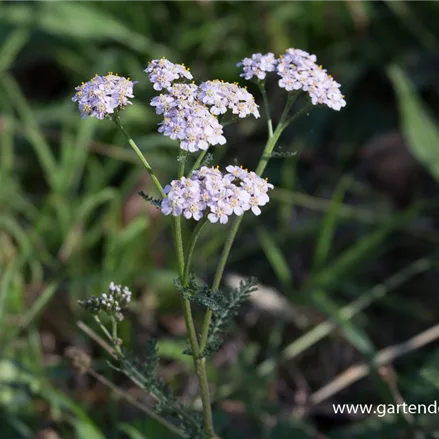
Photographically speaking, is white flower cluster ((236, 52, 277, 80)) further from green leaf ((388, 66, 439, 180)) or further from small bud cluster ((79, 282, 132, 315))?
green leaf ((388, 66, 439, 180))

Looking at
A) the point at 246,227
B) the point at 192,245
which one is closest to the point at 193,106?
the point at 192,245

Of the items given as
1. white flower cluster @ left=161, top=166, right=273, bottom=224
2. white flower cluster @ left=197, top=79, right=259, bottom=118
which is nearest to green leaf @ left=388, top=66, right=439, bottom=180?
white flower cluster @ left=197, top=79, right=259, bottom=118

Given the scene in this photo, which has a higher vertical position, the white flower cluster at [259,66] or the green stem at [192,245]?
the white flower cluster at [259,66]

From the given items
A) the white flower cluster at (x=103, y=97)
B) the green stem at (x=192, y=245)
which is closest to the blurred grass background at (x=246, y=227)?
the green stem at (x=192, y=245)

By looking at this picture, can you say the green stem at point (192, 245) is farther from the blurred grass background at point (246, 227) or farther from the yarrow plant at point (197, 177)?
the blurred grass background at point (246, 227)

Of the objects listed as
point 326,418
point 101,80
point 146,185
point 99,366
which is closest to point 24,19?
point 146,185

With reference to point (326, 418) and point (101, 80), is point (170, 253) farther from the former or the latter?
point (101, 80)
